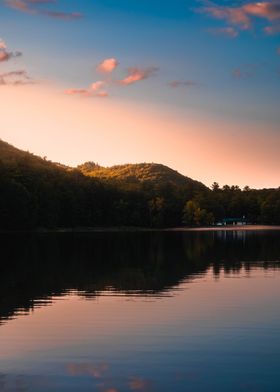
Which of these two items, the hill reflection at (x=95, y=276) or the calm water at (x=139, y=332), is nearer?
the calm water at (x=139, y=332)

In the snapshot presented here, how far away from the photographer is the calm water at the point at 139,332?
49.7 feet

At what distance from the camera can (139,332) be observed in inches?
843

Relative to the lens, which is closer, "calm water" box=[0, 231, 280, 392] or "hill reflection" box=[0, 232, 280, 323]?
"calm water" box=[0, 231, 280, 392]

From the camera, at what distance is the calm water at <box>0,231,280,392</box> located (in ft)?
49.7

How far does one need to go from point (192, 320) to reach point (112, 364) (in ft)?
26.0

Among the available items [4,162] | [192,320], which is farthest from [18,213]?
[192,320]

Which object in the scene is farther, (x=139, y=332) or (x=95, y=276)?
(x=95, y=276)

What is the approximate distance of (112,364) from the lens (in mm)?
16656

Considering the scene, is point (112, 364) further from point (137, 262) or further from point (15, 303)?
point (137, 262)

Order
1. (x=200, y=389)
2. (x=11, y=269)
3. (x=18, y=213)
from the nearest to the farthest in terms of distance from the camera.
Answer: (x=200, y=389)
(x=11, y=269)
(x=18, y=213)

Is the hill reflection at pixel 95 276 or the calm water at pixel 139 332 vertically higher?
the hill reflection at pixel 95 276

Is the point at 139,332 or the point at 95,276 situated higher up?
the point at 95,276

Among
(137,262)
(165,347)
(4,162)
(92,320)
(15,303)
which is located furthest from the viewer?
(4,162)

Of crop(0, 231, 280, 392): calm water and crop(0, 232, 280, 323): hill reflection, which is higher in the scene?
crop(0, 232, 280, 323): hill reflection
